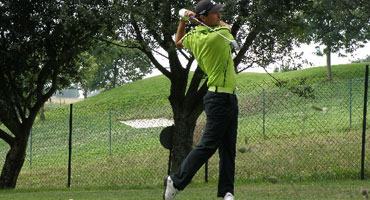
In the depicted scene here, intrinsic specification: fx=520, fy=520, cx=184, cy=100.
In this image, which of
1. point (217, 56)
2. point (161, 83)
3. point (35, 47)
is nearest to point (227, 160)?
point (217, 56)

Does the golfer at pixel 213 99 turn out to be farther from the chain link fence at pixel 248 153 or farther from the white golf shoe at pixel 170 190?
the chain link fence at pixel 248 153

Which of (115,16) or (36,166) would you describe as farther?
(36,166)

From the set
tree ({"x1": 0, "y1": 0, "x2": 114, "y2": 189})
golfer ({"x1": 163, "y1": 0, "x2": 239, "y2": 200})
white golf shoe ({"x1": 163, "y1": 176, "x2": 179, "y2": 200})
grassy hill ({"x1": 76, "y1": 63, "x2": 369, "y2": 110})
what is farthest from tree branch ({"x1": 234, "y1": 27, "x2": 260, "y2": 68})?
grassy hill ({"x1": 76, "y1": 63, "x2": 369, "y2": 110})

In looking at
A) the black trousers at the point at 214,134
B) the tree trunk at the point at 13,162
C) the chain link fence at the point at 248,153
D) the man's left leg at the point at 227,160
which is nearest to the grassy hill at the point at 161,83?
the chain link fence at the point at 248,153

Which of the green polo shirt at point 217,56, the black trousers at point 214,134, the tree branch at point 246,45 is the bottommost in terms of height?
the black trousers at point 214,134

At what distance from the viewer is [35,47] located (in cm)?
1143

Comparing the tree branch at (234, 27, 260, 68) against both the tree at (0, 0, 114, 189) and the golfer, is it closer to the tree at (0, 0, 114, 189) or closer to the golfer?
the tree at (0, 0, 114, 189)

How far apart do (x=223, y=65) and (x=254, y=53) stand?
6.51 m

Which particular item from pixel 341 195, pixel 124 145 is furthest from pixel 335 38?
pixel 341 195

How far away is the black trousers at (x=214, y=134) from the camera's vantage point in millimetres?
5039

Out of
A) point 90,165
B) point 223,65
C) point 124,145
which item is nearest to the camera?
point 223,65

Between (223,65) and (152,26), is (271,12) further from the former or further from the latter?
(223,65)

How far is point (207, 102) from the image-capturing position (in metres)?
5.14

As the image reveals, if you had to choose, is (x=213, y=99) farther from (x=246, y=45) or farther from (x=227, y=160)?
(x=246, y=45)
